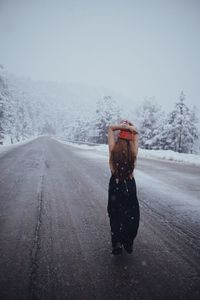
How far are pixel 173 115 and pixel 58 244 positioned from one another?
150 ft

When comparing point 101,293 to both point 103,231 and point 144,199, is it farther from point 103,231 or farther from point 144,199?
point 144,199

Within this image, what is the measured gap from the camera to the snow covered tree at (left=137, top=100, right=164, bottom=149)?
5593cm

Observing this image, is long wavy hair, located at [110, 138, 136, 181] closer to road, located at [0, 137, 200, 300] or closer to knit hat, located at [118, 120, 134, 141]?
knit hat, located at [118, 120, 134, 141]

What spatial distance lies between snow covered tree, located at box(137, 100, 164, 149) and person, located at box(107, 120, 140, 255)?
49158 mm

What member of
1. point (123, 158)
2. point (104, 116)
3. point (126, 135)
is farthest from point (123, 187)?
point (104, 116)

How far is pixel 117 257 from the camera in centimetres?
399

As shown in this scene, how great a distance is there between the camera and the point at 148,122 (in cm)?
5816

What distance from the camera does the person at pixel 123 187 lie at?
13.7ft

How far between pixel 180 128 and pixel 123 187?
146 feet

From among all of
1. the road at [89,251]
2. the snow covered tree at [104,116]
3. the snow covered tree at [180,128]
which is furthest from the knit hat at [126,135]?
the snow covered tree at [104,116]

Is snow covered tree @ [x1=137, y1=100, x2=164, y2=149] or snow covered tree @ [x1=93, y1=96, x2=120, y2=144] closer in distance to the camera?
Result: snow covered tree @ [x1=137, y1=100, x2=164, y2=149]

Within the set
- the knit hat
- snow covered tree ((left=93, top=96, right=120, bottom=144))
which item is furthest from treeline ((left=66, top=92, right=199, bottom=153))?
the knit hat

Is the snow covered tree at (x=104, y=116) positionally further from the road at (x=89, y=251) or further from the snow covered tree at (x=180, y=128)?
the road at (x=89, y=251)

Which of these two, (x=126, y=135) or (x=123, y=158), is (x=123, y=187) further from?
(x=126, y=135)
